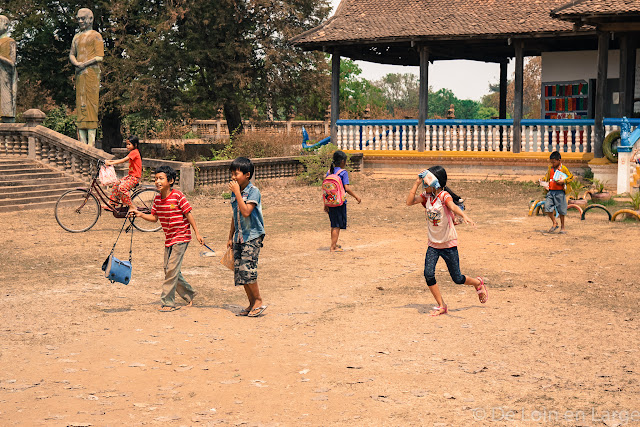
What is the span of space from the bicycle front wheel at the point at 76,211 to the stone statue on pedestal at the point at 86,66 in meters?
5.64

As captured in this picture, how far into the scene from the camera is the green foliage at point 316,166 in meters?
22.1

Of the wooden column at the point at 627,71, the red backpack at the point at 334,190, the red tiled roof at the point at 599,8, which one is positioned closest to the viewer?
the red backpack at the point at 334,190

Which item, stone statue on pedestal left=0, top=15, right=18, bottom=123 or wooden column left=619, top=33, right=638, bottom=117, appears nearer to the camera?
stone statue on pedestal left=0, top=15, right=18, bottom=123

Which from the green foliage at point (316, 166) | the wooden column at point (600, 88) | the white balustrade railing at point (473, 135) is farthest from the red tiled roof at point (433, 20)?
the green foliage at point (316, 166)

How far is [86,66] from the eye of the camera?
19875mm

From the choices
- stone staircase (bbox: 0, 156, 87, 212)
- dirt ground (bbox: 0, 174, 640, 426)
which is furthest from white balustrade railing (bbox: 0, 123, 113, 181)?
dirt ground (bbox: 0, 174, 640, 426)

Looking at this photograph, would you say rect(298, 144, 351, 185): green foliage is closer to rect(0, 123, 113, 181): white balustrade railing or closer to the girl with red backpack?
rect(0, 123, 113, 181): white balustrade railing

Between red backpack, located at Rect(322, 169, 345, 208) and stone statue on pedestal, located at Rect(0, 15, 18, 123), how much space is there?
465 inches

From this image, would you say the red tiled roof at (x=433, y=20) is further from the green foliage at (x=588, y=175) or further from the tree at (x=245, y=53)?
the tree at (x=245, y=53)

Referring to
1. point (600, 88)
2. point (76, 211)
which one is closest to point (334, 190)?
point (76, 211)

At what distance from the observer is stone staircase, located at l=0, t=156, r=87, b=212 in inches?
672

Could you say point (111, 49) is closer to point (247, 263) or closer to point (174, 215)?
point (174, 215)

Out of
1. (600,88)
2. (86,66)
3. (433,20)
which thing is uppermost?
(433,20)

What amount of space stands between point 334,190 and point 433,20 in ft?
41.0
